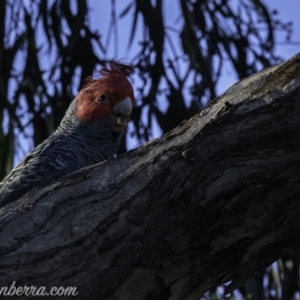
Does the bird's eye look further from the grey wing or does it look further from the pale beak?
the grey wing

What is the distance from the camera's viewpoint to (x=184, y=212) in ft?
5.93

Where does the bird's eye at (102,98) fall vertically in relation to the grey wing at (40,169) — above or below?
above

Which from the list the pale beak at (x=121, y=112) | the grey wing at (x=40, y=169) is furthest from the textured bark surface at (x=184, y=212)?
the pale beak at (x=121, y=112)

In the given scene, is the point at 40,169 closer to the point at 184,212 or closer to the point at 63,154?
the point at 63,154

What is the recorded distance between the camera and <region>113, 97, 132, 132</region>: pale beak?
2.76 meters

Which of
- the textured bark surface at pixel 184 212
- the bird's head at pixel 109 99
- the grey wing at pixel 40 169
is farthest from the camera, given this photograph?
the bird's head at pixel 109 99

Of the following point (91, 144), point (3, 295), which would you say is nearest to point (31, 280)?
point (3, 295)

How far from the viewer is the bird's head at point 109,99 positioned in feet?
9.04

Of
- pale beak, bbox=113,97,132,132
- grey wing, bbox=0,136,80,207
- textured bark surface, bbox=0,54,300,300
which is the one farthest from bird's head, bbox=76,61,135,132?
textured bark surface, bbox=0,54,300,300

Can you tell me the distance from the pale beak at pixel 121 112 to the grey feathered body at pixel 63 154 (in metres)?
0.03

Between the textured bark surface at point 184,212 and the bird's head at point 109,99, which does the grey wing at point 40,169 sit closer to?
Result: the bird's head at point 109,99

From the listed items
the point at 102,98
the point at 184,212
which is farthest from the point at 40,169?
the point at 184,212

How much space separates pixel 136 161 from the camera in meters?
1.90

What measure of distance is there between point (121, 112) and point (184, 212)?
40.4 inches
